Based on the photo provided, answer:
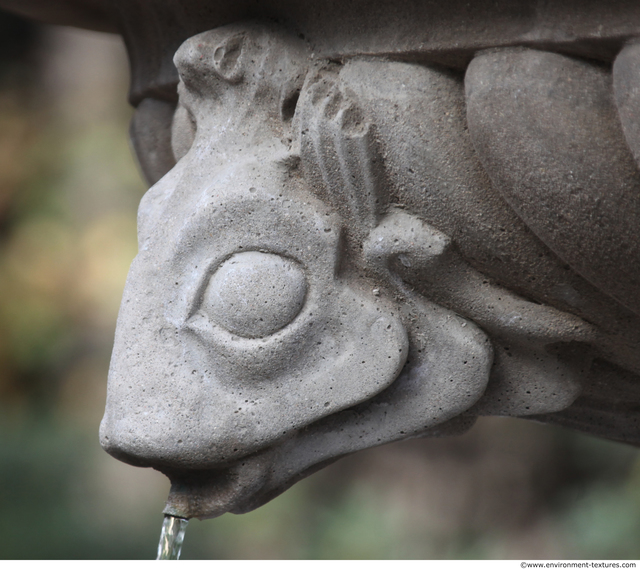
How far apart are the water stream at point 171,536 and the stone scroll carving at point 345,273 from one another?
3cm

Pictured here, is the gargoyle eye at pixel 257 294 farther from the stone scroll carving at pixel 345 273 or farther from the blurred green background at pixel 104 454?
the blurred green background at pixel 104 454

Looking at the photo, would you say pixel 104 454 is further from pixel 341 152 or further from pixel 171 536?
pixel 341 152

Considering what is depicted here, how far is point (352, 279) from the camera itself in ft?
2.36

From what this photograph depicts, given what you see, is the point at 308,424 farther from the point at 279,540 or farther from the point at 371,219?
the point at 279,540

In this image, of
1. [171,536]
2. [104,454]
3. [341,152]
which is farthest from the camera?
[104,454]

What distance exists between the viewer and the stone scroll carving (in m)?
0.65

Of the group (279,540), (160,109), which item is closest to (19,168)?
(279,540)

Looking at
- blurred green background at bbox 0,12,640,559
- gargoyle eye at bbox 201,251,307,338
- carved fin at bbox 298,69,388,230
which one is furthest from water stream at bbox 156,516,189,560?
blurred green background at bbox 0,12,640,559

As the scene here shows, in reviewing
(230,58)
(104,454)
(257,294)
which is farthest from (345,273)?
(104,454)

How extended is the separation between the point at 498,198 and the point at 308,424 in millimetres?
285

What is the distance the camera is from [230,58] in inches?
28.9

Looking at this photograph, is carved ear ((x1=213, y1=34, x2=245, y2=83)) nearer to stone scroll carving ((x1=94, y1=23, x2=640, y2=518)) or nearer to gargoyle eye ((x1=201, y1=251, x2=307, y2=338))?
stone scroll carving ((x1=94, y1=23, x2=640, y2=518))

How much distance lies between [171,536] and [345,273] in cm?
35

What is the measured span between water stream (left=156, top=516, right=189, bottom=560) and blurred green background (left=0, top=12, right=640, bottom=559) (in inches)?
65.1
